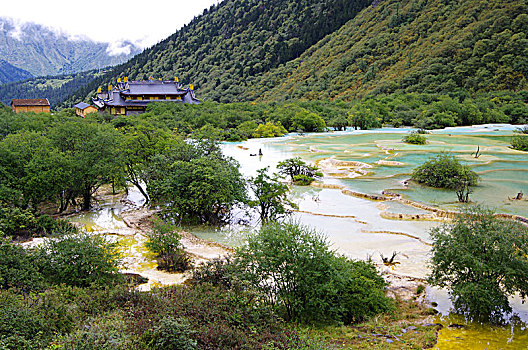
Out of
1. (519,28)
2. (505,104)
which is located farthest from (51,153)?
(519,28)

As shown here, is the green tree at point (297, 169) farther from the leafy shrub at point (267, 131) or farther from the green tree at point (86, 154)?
the leafy shrub at point (267, 131)

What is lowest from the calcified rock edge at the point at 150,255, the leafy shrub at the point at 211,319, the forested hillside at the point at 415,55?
the calcified rock edge at the point at 150,255

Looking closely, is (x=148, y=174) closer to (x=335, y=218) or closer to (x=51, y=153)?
(x=51, y=153)

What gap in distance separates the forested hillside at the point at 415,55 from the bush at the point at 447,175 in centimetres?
6360

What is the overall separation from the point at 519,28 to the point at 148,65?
12355 cm

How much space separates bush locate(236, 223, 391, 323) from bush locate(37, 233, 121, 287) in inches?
158

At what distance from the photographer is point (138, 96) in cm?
6862

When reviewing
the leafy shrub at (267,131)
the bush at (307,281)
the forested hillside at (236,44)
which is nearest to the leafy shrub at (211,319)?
the bush at (307,281)

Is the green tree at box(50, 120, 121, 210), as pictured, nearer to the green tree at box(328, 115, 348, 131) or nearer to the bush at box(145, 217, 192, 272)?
the bush at box(145, 217, 192, 272)

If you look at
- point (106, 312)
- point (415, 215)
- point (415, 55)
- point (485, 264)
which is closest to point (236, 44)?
point (415, 55)

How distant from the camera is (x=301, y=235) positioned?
33.1ft

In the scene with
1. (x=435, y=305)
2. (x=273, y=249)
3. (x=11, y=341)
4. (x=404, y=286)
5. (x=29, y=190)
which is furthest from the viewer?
(x=29, y=190)

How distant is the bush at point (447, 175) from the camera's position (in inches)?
904

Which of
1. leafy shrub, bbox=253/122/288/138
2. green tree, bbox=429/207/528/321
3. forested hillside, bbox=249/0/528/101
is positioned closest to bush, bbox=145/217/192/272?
green tree, bbox=429/207/528/321
